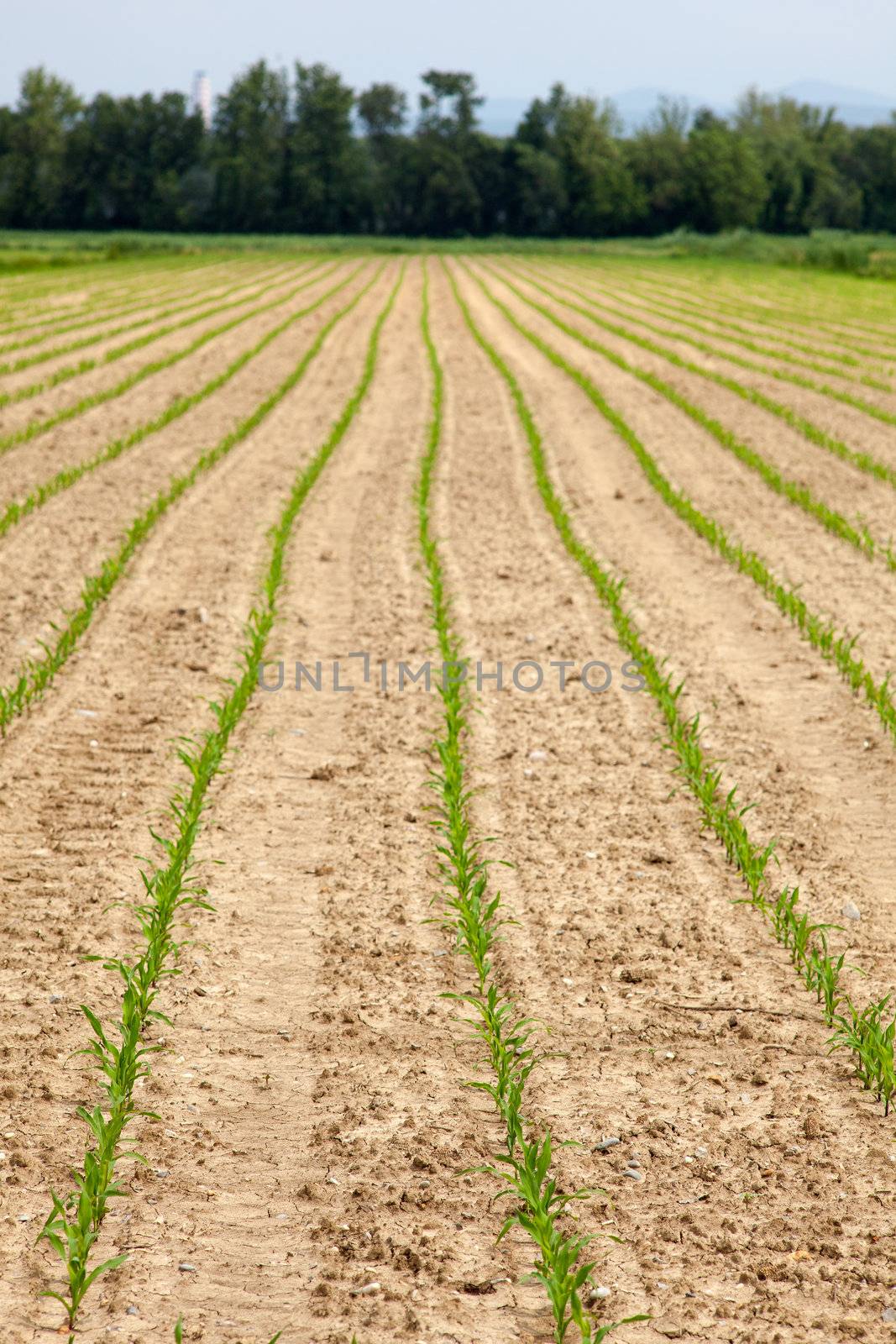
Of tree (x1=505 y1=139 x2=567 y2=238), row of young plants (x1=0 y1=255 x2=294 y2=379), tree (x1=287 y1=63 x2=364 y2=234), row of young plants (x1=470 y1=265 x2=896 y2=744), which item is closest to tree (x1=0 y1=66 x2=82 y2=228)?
tree (x1=287 y1=63 x2=364 y2=234)

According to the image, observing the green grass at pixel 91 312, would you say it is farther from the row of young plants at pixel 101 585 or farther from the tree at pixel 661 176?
the tree at pixel 661 176

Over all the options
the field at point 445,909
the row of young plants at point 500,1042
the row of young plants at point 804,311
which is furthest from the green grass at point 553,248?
the row of young plants at point 500,1042

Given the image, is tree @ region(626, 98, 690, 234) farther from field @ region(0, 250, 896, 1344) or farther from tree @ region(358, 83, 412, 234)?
field @ region(0, 250, 896, 1344)

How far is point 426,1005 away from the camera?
14.3 feet

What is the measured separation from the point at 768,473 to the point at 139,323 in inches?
646

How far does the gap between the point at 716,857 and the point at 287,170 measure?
9152 centimetres

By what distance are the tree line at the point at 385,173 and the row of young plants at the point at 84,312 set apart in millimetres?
54052

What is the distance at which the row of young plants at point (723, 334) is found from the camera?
19578mm

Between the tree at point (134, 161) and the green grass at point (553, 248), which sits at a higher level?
the tree at point (134, 161)

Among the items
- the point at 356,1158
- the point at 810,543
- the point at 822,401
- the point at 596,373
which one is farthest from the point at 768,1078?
the point at 596,373

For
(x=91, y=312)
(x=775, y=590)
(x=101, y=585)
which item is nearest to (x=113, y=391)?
(x=101, y=585)

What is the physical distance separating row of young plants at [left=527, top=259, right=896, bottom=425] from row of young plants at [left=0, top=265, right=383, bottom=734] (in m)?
7.73

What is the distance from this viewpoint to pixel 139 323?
2520cm

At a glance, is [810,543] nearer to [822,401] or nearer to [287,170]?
[822,401]
